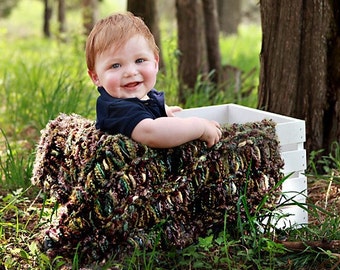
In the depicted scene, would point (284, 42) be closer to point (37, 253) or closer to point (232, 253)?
point (232, 253)

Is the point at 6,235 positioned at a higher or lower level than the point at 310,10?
lower

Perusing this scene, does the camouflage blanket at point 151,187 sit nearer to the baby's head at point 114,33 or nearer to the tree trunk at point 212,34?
the baby's head at point 114,33

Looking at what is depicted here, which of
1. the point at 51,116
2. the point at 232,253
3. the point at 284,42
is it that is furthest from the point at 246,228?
the point at 51,116

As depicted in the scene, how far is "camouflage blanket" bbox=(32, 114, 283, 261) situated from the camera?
2.70 metres

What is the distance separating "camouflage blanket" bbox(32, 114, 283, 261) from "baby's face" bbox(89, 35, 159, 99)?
21 centimetres

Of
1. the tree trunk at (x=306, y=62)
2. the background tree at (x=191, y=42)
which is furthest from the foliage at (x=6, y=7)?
the tree trunk at (x=306, y=62)

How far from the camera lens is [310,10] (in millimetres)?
3885

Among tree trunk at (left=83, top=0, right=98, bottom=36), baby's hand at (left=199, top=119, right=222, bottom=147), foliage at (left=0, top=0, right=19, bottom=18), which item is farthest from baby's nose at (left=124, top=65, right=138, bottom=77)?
foliage at (left=0, top=0, right=19, bottom=18)

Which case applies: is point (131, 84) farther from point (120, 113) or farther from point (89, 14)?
point (89, 14)

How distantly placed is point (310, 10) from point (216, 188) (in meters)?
1.52

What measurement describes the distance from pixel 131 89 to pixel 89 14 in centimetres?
767

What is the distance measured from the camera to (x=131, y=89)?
9.64 ft

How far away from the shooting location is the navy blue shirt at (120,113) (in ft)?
9.05

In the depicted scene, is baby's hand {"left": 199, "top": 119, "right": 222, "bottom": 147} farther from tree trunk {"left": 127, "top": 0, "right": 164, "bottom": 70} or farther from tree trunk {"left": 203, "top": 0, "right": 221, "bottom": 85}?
tree trunk {"left": 203, "top": 0, "right": 221, "bottom": 85}
